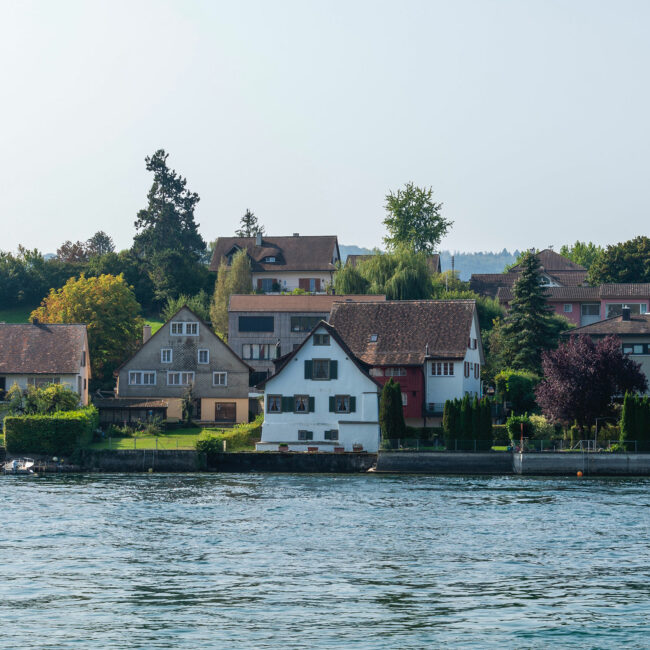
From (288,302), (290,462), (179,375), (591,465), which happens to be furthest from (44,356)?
(591,465)

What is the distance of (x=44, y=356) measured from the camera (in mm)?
104688

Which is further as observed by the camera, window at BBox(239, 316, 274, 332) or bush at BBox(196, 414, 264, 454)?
window at BBox(239, 316, 274, 332)

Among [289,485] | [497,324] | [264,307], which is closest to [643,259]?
[497,324]

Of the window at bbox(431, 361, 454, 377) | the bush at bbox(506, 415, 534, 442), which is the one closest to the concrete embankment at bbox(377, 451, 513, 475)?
the bush at bbox(506, 415, 534, 442)

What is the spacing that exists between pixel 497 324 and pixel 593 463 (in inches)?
1759

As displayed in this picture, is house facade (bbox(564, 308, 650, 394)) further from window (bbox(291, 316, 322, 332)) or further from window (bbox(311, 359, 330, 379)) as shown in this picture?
window (bbox(311, 359, 330, 379))

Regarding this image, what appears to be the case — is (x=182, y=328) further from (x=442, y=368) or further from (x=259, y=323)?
(x=442, y=368)

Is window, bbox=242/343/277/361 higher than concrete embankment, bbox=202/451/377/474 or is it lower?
higher

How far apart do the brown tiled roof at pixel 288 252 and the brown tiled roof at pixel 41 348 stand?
46.5 m

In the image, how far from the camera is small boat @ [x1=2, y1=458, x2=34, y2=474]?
278 feet

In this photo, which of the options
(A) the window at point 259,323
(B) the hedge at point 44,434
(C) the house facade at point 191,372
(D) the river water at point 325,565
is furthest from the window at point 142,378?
(D) the river water at point 325,565

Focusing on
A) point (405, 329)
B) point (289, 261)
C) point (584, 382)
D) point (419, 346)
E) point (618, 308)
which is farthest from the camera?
point (289, 261)

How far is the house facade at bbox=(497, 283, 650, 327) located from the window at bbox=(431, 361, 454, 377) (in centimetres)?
4465

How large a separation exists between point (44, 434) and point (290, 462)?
59.2ft
